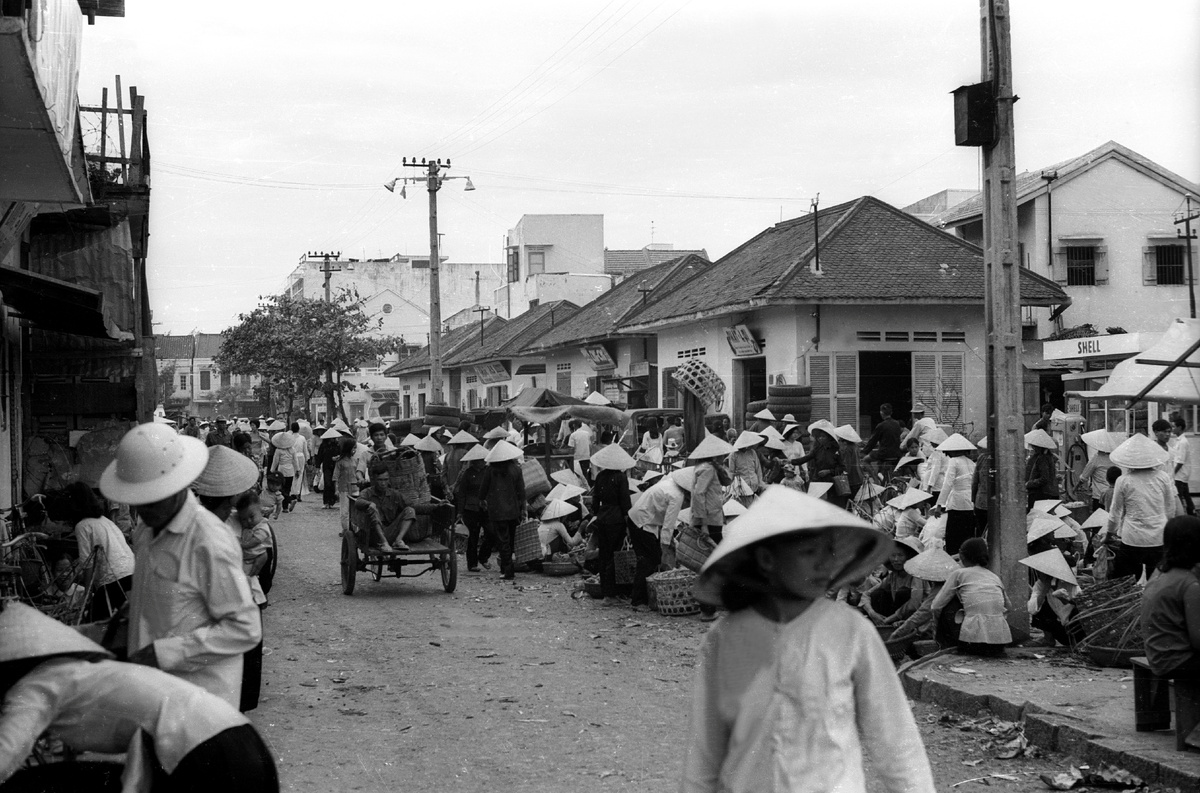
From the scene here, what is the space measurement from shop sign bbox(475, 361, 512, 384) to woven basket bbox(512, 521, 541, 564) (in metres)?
32.9

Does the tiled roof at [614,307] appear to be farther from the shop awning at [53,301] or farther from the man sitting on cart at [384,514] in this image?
the shop awning at [53,301]

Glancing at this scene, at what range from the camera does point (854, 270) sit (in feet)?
90.4

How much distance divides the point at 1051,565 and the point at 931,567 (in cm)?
88

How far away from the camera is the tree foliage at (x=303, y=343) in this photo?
5038 cm

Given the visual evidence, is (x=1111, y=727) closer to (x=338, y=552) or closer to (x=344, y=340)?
(x=338, y=552)

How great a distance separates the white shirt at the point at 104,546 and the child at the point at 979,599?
5697 millimetres

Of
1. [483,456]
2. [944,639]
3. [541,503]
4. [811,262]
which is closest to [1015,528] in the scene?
[944,639]

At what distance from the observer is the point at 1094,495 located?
16484 mm

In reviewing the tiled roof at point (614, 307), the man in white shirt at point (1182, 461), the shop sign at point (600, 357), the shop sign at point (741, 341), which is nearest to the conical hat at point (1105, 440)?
the man in white shirt at point (1182, 461)

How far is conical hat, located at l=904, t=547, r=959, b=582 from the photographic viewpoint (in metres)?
9.83

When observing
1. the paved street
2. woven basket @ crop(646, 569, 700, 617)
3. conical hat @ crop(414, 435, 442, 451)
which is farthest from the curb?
conical hat @ crop(414, 435, 442, 451)

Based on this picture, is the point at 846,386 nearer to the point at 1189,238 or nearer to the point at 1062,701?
the point at 1189,238

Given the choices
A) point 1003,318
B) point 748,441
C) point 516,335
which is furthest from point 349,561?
point 516,335

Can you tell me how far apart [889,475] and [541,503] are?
5723mm
